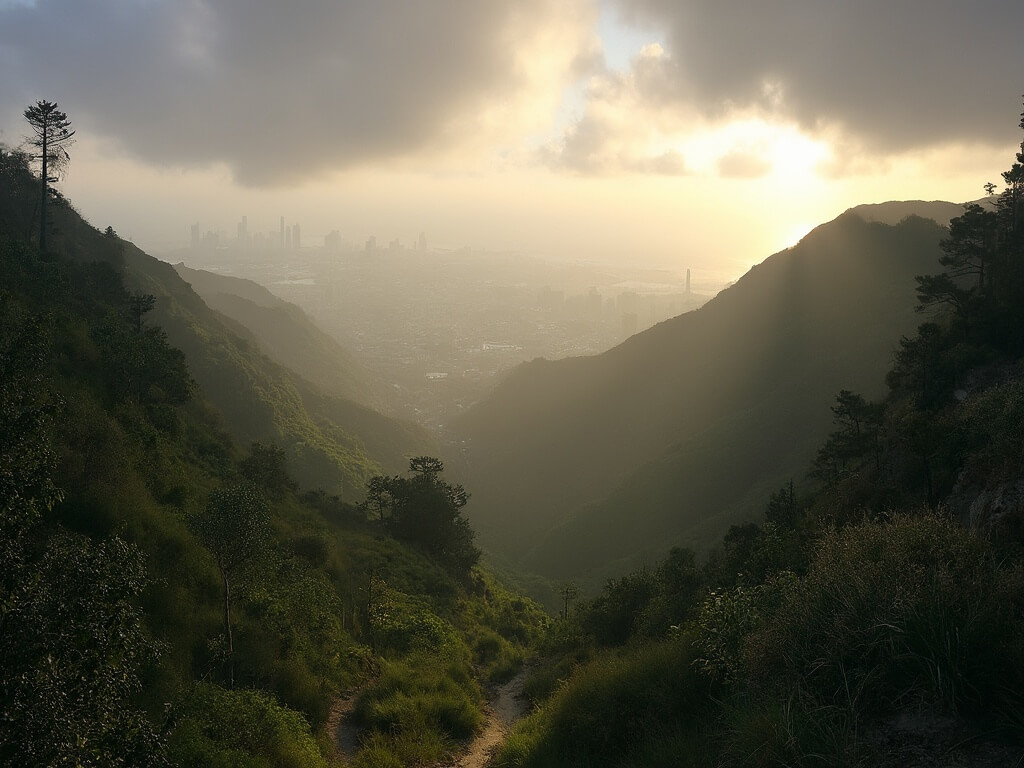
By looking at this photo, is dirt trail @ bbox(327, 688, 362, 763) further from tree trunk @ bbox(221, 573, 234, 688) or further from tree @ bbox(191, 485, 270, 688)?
tree @ bbox(191, 485, 270, 688)

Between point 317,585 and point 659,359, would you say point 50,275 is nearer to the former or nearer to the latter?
point 317,585

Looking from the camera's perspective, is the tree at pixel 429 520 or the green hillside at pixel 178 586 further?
the tree at pixel 429 520

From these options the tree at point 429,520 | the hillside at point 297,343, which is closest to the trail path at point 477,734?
the tree at point 429,520

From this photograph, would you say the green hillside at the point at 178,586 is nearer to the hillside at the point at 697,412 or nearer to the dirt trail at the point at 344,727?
the dirt trail at the point at 344,727

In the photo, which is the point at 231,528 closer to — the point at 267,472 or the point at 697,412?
the point at 267,472

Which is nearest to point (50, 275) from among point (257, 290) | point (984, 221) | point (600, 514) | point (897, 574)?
point (897, 574)
